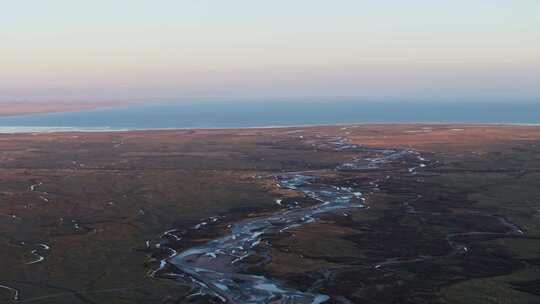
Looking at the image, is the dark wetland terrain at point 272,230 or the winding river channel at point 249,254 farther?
the dark wetland terrain at point 272,230

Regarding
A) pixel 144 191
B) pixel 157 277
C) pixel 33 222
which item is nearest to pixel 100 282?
pixel 157 277

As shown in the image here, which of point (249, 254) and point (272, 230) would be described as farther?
point (272, 230)

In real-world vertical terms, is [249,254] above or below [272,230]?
below

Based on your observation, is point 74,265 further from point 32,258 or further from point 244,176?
point 244,176
